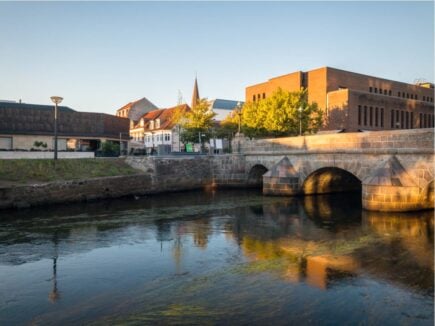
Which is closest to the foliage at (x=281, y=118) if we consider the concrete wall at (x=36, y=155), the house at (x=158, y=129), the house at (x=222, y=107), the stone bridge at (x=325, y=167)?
the stone bridge at (x=325, y=167)

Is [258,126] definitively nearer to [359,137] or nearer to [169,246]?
[359,137]

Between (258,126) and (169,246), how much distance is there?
107 ft

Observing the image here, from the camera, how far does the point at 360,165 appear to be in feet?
71.6

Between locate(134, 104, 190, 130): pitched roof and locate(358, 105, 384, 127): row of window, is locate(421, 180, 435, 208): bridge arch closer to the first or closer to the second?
locate(358, 105, 384, 127): row of window

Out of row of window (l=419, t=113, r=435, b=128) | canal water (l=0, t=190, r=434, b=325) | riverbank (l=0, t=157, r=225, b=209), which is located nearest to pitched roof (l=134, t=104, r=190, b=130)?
riverbank (l=0, t=157, r=225, b=209)

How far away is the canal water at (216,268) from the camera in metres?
7.63

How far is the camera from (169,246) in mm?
13328

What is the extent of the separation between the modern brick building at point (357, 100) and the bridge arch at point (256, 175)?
67.6 feet

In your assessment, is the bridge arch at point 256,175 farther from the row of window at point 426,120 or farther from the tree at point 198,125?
the row of window at point 426,120

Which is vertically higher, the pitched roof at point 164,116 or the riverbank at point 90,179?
the pitched roof at point 164,116

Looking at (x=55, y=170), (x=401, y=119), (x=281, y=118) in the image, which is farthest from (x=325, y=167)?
(x=401, y=119)

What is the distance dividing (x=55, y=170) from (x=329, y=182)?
2183cm

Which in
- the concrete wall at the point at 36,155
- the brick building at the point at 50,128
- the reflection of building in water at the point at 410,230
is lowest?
the reflection of building in water at the point at 410,230

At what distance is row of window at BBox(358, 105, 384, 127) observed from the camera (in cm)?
5006
